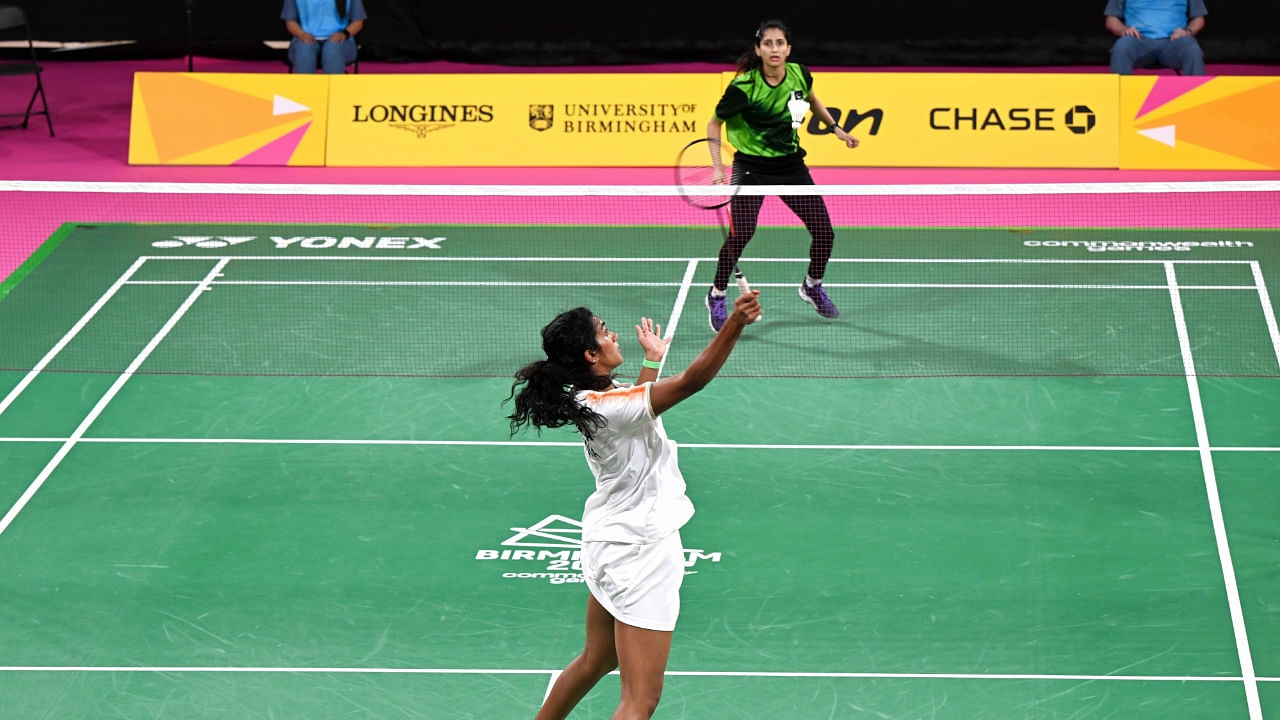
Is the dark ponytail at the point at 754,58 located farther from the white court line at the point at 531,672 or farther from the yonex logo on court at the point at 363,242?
the white court line at the point at 531,672

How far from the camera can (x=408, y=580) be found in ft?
26.1

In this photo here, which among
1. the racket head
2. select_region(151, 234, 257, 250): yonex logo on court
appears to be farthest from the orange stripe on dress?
select_region(151, 234, 257, 250): yonex logo on court

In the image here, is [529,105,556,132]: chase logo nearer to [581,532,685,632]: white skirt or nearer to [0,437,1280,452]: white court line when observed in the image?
[0,437,1280,452]: white court line

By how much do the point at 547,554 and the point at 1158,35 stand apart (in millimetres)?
11070

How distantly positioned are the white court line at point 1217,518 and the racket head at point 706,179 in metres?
3.15

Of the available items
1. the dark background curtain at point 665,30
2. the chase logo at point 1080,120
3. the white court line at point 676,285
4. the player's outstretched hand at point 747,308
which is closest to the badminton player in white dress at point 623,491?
the player's outstretched hand at point 747,308

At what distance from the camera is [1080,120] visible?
15.8m

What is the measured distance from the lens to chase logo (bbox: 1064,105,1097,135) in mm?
15773

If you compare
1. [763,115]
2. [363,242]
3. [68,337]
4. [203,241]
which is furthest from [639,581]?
[203,241]

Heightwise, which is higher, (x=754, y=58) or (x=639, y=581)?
(x=754, y=58)

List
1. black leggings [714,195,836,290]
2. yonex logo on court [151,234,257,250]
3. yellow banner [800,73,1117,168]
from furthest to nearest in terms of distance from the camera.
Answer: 1. yellow banner [800,73,1117,168]
2. yonex logo on court [151,234,257,250]
3. black leggings [714,195,836,290]

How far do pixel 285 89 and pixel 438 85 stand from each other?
5.01ft

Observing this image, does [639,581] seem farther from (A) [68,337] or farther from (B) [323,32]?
(B) [323,32]

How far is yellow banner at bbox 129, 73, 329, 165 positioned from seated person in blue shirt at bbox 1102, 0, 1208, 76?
802 centimetres
